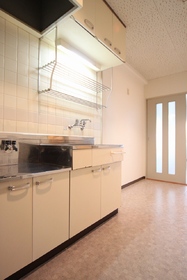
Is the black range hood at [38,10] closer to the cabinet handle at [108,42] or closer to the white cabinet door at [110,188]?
the cabinet handle at [108,42]

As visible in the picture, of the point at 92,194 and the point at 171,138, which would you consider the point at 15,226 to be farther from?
the point at 171,138

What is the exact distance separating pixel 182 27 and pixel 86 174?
232cm

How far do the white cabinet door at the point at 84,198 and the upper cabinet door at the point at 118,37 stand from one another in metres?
1.50

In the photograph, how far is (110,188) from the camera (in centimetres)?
186

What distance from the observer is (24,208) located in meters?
1.04

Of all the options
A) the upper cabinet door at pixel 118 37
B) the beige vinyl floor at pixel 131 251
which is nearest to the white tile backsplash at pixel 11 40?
the upper cabinet door at pixel 118 37

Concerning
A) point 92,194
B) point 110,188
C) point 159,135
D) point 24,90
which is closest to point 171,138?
point 159,135

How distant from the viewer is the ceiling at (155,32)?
5.88 ft

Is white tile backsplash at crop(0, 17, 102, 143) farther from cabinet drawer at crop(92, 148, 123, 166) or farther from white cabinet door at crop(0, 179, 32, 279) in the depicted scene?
white cabinet door at crop(0, 179, 32, 279)

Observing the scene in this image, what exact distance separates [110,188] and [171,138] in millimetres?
2620

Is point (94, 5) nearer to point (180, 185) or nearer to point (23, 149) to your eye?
point (23, 149)

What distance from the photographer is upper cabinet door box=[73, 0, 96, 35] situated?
4.82 feet

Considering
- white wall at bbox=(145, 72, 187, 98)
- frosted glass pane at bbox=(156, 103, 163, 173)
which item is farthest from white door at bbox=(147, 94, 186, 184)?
white wall at bbox=(145, 72, 187, 98)

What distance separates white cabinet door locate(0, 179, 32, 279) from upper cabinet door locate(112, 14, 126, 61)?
6.07 ft
